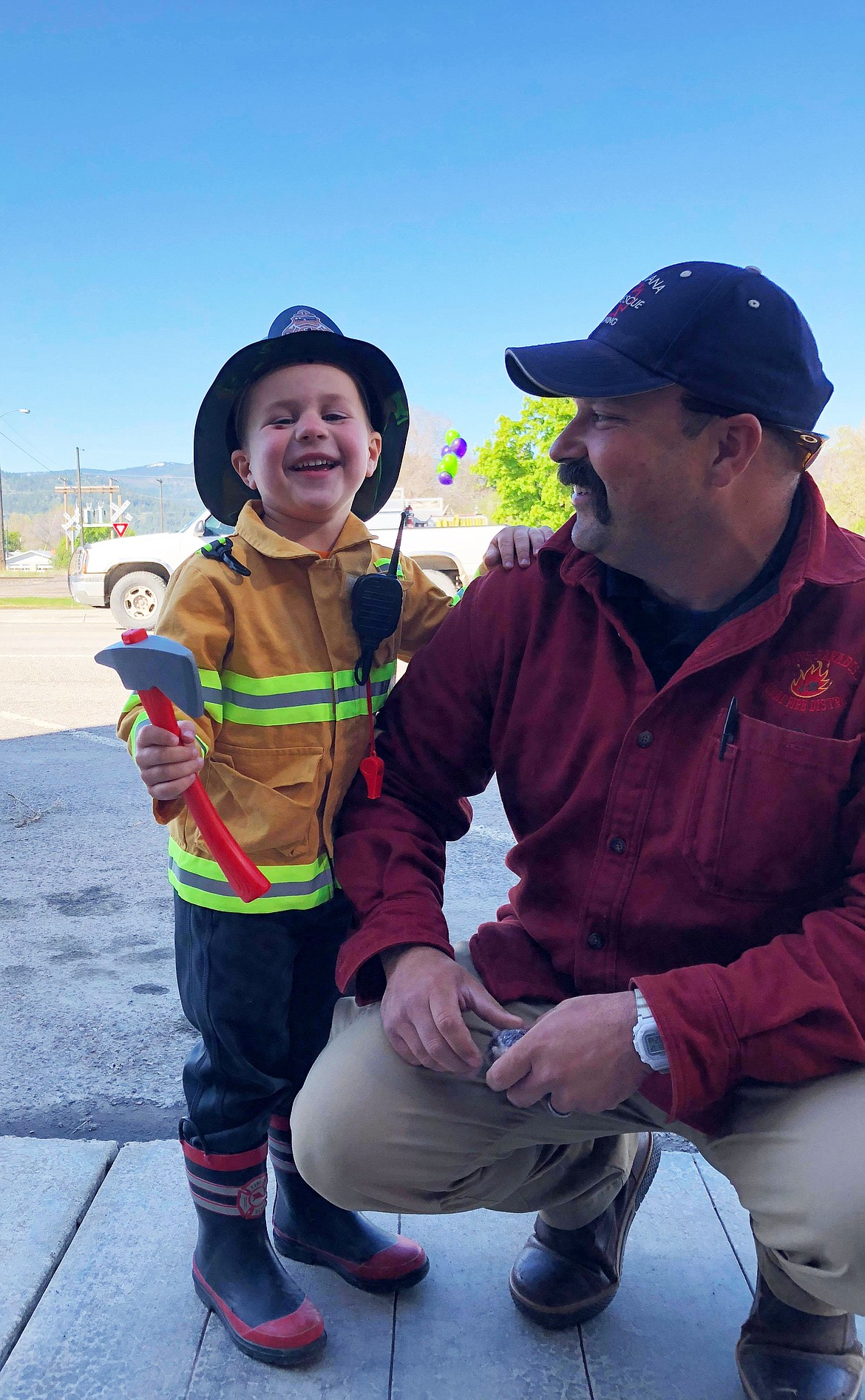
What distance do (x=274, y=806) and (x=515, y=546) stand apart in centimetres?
63

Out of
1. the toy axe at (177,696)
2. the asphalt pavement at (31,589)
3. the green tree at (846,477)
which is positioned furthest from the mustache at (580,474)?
the green tree at (846,477)

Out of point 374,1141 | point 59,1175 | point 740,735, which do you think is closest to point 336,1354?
point 374,1141

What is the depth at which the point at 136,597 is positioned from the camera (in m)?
14.6

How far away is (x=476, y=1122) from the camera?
5.47 ft

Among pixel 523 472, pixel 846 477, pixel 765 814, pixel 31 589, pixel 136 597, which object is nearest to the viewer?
pixel 765 814

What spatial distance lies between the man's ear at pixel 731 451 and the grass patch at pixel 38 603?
19278mm

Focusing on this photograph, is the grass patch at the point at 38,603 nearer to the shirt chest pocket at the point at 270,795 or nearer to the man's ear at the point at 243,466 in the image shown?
the man's ear at the point at 243,466

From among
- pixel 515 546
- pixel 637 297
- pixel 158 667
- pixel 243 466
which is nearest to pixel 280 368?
pixel 243 466

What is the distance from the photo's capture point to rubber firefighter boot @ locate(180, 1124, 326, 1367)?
167 cm

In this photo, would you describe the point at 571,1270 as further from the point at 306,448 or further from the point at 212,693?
the point at 306,448

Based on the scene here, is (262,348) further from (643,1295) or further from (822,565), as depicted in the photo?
(643,1295)

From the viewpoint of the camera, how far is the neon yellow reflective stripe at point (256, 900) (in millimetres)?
1753

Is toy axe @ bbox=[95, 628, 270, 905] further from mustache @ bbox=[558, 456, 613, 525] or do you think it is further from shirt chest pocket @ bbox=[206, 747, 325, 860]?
mustache @ bbox=[558, 456, 613, 525]

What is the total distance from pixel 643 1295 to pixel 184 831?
43.3 inches
